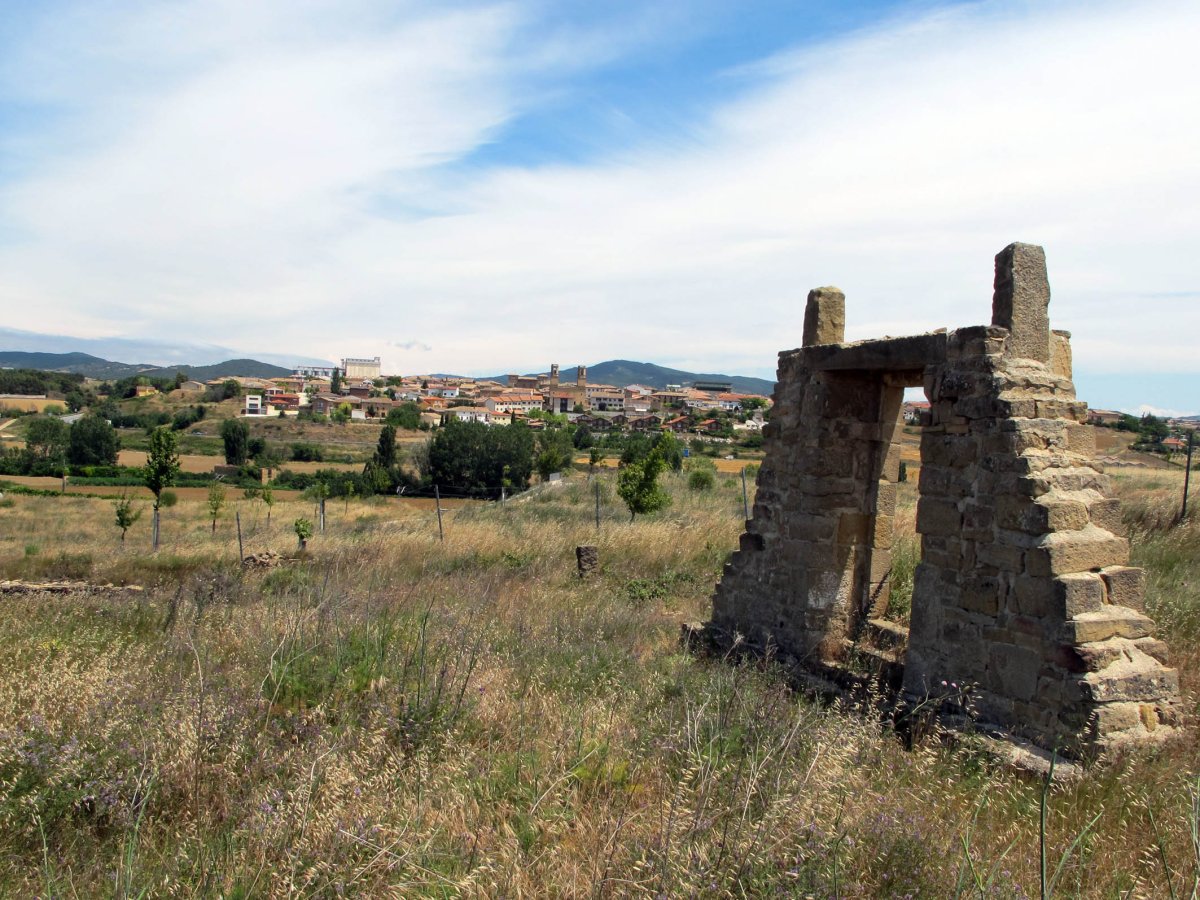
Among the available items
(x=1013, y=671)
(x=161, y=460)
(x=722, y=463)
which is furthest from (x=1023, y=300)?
(x=722, y=463)

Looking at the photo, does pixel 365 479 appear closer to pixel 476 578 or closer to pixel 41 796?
pixel 476 578

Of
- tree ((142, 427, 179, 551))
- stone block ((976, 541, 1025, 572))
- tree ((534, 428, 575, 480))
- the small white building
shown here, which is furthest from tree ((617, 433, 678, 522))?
the small white building

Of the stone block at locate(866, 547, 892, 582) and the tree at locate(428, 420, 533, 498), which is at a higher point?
the stone block at locate(866, 547, 892, 582)

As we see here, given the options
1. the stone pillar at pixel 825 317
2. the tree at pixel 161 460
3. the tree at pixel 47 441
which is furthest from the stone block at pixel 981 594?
the tree at pixel 47 441

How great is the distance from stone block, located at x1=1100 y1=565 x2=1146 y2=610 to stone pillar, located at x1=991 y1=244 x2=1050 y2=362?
56.8 inches

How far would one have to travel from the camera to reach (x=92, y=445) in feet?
185

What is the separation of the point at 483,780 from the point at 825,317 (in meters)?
4.95

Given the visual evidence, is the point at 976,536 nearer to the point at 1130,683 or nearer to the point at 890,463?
the point at 1130,683

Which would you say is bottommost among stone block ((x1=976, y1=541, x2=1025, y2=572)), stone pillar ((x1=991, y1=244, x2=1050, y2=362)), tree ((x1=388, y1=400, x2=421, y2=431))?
tree ((x1=388, y1=400, x2=421, y2=431))

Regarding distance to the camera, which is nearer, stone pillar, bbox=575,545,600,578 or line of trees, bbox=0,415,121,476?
stone pillar, bbox=575,545,600,578

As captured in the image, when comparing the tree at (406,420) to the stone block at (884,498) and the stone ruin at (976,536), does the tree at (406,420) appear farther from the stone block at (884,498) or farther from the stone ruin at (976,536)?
the stone block at (884,498)

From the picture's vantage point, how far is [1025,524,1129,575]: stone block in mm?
4758

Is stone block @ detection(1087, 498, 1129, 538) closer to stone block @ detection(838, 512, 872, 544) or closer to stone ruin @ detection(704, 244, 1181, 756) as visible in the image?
stone ruin @ detection(704, 244, 1181, 756)

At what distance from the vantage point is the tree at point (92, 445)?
55.8m
